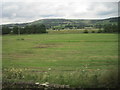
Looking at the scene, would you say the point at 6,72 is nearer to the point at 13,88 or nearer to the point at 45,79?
the point at 13,88

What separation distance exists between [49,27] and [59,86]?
248 centimetres

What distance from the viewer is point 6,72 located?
335cm

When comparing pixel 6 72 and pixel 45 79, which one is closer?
pixel 45 79

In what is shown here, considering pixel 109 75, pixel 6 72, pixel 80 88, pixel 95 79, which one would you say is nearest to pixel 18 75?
pixel 6 72

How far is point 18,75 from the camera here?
10.5 ft

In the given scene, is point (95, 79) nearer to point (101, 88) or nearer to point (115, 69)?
point (101, 88)

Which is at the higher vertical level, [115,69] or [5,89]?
[115,69]

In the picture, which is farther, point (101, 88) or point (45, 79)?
point (45, 79)

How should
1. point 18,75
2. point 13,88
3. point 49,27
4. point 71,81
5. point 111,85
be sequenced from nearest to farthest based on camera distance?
point 111,85
point 13,88
point 71,81
point 18,75
point 49,27

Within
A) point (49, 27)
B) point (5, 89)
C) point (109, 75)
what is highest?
point (49, 27)

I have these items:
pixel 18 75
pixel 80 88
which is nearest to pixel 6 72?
pixel 18 75

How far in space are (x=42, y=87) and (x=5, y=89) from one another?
73 cm

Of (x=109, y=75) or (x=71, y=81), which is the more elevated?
(x=109, y=75)

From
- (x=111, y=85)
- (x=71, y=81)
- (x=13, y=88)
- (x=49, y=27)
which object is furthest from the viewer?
(x=49, y=27)
